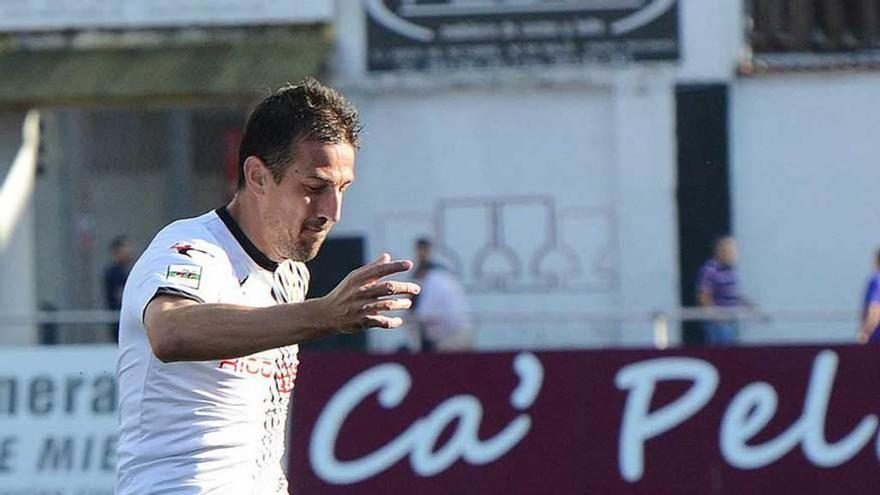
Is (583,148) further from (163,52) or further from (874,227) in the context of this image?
(163,52)

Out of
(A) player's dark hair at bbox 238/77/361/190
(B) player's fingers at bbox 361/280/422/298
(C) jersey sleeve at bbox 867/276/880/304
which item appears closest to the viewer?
(B) player's fingers at bbox 361/280/422/298

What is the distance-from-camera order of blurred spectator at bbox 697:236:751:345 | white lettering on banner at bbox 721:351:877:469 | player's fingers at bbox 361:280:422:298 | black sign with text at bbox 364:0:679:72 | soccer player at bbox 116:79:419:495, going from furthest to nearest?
black sign with text at bbox 364:0:679:72
blurred spectator at bbox 697:236:751:345
white lettering on banner at bbox 721:351:877:469
soccer player at bbox 116:79:419:495
player's fingers at bbox 361:280:422:298

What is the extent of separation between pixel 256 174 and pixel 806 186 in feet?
47.3

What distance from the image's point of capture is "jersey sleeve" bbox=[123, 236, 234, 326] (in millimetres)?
4121

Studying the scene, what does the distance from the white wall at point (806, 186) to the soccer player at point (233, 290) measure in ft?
46.4

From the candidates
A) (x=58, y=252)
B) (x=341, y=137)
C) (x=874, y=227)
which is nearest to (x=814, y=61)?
(x=874, y=227)

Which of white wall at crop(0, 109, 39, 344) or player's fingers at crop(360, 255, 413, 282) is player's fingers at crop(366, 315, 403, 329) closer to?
player's fingers at crop(360, 255, 413, 282)

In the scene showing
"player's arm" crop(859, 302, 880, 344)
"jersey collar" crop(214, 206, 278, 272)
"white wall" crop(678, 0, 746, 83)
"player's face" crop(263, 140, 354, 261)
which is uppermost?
"white wall" crop(678, 0, 746, 83)

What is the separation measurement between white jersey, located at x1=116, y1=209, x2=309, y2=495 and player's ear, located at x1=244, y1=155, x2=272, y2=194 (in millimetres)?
121

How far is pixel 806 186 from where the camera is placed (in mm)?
18203

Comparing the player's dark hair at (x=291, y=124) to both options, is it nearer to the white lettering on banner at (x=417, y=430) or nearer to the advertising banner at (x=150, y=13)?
the white lettering on banner at (x=417, y=430)

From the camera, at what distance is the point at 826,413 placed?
9961mm

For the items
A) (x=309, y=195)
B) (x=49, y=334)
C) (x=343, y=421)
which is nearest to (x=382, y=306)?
(x=309, y=195)

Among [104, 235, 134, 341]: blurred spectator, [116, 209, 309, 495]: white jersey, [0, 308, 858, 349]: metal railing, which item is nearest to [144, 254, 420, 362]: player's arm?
[116, 209, 309, 495]: white jersey
